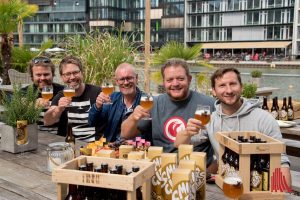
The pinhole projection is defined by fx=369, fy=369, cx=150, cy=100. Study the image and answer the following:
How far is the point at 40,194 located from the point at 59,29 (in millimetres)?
62718

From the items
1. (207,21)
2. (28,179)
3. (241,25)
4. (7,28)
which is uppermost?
(207,21)

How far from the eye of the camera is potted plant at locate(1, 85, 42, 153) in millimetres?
2221

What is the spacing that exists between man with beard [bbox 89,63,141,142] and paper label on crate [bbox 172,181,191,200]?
1.57m

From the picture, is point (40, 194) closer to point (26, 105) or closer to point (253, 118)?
point (26, 105)

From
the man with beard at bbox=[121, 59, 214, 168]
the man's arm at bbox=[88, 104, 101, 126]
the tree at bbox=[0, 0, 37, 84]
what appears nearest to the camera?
the man with beard at bbox=[121, 59, 214, 168]

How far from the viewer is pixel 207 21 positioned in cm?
5003

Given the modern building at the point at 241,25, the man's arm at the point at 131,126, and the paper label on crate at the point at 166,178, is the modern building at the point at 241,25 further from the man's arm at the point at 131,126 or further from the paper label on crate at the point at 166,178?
the paper label on crate at the point at 166,178

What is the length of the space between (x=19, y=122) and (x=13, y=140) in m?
0.12

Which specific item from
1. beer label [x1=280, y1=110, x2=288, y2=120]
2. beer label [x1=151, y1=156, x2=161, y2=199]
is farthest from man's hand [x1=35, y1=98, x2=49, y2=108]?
beer label [x1=280, y1=110, x2=288, y2=120]

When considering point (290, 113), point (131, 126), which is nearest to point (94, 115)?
point (131, 126)

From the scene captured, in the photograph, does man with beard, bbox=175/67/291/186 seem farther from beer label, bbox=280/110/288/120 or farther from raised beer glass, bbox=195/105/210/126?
beer label, bbox=280/110/288/120

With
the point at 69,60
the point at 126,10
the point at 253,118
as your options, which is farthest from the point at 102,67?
the point at 126,10

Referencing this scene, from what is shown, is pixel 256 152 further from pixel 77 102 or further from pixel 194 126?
pixel 77 102

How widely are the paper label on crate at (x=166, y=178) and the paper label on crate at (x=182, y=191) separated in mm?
96
